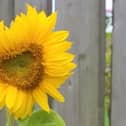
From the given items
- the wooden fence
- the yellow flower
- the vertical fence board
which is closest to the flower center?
the yellow flower

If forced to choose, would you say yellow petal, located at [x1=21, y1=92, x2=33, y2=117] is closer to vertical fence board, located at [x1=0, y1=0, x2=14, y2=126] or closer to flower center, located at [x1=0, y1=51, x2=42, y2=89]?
flower center, located at [x1=0, y1=51, x2=42, y2=89]

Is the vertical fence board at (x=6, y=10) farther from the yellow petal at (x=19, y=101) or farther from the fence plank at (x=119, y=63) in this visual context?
the yellow petal at (x=19, y=101)

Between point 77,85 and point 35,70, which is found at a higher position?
point 35,70

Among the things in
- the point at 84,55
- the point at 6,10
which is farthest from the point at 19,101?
the point at 6,10

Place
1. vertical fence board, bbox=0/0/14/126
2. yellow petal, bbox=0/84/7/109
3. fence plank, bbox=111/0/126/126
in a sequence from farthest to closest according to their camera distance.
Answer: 1. vertical fence board, bbox=0/0/14/126
2. fence plank, bbox=111/0/126/126
3. yellow petal, bbox=0/84/7/109

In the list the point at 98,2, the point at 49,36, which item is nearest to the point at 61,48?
the point at 49,36

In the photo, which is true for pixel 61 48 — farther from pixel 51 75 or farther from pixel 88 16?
pixel 88 16

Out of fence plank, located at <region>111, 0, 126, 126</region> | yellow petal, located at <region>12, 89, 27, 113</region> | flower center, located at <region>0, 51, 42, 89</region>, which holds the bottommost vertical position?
fence plank, located at <region>111, 0, 126, 126</region>
